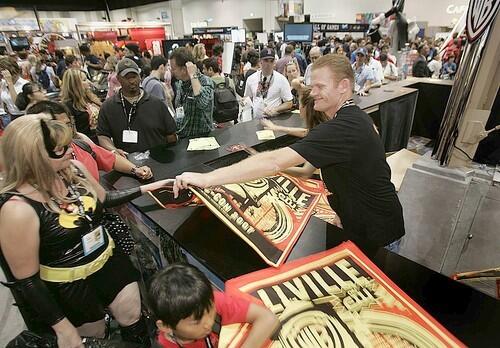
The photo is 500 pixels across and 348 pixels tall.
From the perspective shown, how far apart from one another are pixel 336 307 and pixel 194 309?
451mm

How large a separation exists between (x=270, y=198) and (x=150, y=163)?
112 centimetres

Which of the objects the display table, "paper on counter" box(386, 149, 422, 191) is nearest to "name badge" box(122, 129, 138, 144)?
the display table

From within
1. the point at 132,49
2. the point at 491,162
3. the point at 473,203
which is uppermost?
the point at 132,49

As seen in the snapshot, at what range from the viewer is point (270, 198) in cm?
152

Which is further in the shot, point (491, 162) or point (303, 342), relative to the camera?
point (491, 162)

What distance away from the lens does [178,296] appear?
3.12ft

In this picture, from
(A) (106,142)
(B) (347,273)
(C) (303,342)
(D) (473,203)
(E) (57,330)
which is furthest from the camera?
(A) (106,142)

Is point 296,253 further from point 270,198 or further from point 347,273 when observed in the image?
point 270,198

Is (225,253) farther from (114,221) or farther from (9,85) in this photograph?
(9,85)

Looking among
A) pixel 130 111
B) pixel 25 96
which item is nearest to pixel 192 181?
pixel 130 111

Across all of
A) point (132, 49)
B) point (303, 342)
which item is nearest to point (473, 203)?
point (303, 342)

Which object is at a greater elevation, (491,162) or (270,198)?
(270,198)

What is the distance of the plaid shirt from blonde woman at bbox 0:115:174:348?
162 cm

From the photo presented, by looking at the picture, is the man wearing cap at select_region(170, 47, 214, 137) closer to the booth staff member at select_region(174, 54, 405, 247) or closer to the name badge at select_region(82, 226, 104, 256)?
the name badge at select_region(82, 226, 104, 256)
